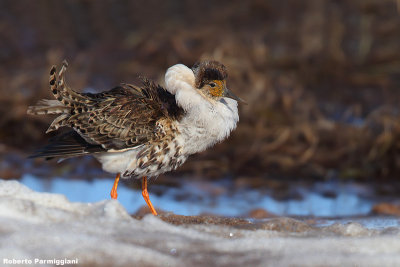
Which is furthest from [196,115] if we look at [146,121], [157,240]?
[157,240]

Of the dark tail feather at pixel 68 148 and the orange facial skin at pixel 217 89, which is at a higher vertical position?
the orange facial skin at pixel 217 89

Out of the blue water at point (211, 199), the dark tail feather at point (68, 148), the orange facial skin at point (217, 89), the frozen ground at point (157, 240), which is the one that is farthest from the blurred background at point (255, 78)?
the frozen ground at point (157, 240)

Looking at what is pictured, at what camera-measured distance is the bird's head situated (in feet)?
20.7

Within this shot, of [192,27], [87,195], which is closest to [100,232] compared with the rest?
[87,195]

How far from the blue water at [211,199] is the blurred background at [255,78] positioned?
0.13ft

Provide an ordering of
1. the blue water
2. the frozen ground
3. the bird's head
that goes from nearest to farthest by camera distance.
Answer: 1. the frozen ground
2. the bird's head
3. the blue water

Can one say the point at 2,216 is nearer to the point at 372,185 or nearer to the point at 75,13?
the point at 372,185

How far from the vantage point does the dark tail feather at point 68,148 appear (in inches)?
240

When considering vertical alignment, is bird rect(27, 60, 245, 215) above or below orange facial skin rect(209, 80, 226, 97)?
below

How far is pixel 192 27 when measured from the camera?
13750 millimetres

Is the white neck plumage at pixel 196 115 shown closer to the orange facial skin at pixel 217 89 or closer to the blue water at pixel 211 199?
the orange facial skin at pixel 217 89

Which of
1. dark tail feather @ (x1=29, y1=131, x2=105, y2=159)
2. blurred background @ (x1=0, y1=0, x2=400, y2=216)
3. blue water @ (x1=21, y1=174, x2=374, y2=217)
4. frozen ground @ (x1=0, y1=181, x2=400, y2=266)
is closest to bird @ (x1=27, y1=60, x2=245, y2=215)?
dark tail feather @ (x1=29, y1=131, x2=105, y2=159)

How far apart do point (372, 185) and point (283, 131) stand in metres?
1.52

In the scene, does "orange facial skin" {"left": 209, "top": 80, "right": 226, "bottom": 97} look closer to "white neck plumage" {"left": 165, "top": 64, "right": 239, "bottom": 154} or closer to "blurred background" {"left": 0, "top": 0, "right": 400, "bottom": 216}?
"white neck plumage" {"left": 165, "top": 64, "right": 239, "bottom": 154}
